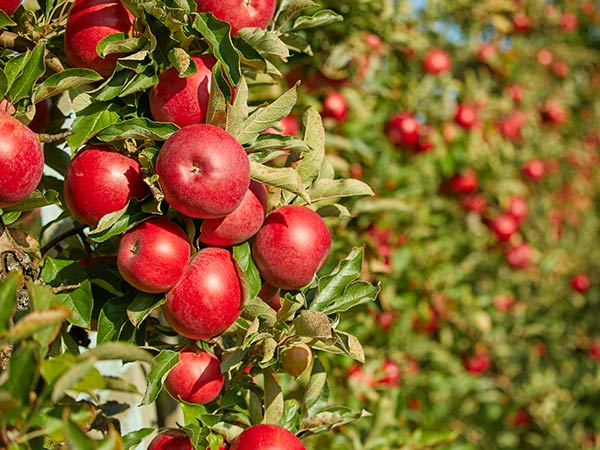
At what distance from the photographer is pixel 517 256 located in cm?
329

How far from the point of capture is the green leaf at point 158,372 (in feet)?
2.96

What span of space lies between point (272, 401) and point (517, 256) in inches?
96.0

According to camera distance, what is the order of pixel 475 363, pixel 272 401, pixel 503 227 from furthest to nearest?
1. pixel 503 227
2. pixel 475 363
3. pixel 272 401

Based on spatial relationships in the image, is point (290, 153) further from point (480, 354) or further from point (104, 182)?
point (480, 354)

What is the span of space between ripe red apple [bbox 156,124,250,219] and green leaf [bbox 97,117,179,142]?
0.02 m

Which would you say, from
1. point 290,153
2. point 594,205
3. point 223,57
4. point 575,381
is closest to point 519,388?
point 575,381

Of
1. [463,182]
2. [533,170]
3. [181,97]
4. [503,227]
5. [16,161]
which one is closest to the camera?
[16,161]

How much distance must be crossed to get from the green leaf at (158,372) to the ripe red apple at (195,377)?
35mm

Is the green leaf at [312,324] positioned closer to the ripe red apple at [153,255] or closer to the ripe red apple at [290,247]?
the ripe red apple at [290,247]

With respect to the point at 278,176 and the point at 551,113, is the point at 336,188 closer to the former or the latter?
the point at 278,176

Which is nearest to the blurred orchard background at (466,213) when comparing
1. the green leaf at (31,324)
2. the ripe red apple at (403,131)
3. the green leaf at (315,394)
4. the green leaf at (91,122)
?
the ripe red apple at (403,131)

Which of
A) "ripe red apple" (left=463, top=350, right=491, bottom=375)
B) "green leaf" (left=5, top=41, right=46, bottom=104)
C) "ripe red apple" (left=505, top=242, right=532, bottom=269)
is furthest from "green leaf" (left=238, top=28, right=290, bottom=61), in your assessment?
"ripe red apple" (left=505, top=242, right=532, bottom=269)

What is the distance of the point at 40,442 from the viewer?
0.76 m

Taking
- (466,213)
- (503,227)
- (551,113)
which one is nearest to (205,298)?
(466,213)
